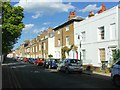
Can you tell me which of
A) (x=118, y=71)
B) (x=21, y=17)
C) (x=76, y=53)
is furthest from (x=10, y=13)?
(x=118, y=71)

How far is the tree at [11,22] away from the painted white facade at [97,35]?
29.6ft

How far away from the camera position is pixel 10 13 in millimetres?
43438

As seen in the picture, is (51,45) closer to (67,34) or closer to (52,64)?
(67,34)

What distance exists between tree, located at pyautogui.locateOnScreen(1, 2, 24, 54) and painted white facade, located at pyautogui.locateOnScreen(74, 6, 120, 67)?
29.6 ft

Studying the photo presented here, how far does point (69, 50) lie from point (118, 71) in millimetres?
32015

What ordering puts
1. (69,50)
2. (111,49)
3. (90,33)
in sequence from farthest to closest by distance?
(69,50), (90,33), (111,49)

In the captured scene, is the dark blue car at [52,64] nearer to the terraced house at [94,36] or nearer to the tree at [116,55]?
the terraced house at [94,36]

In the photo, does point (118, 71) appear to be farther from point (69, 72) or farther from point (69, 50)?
point (69, 50)

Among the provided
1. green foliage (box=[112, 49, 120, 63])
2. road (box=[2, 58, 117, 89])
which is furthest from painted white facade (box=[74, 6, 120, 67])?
road (box=[2, 58, 117, 89])

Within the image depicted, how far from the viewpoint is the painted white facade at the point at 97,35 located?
3309 centimetres

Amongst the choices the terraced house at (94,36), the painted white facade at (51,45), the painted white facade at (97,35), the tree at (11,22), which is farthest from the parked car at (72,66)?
the painted white facade at (51,45)

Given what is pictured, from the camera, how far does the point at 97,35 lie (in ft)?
124

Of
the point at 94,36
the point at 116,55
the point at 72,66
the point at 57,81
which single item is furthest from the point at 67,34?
the point at 57,81

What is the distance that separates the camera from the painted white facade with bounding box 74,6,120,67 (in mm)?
33094
